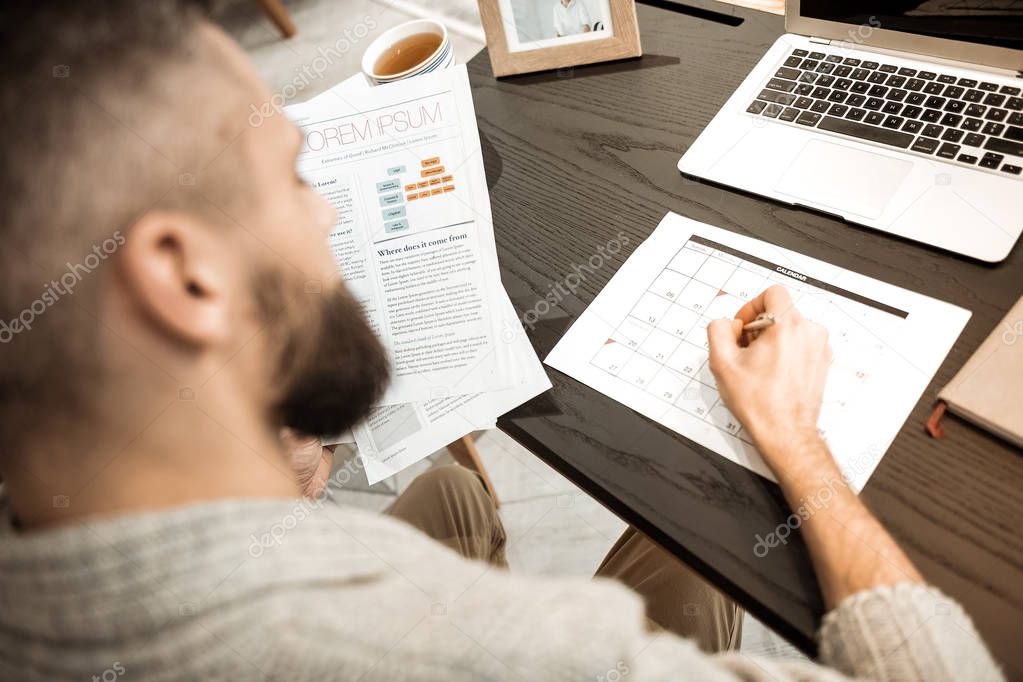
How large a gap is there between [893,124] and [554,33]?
1.55 feet

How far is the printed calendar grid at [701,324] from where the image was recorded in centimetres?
63

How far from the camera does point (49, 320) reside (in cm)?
41

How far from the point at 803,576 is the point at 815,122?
537 mm

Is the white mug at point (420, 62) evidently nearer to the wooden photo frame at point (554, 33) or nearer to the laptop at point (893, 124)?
the wooden photo frame at point (554, 33)

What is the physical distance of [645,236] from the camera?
0.77m

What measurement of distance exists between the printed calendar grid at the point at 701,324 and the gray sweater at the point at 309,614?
0.23 m

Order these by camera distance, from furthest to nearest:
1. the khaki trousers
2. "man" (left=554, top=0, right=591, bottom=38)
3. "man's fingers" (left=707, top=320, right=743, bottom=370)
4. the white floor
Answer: the white floor
"man" (left=554, top=0, right=591, bottom=38)
the khaki trousers
"man's fingers" (left=707, top=320, right=743, bottom=370)

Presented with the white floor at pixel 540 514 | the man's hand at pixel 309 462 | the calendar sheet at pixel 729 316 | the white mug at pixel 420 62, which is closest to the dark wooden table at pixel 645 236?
the calendar sheet at pixel 729 316

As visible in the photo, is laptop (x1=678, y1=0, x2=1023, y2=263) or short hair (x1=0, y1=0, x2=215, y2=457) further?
laptop (x1=678, y1=0, x2=1023, y2=263)

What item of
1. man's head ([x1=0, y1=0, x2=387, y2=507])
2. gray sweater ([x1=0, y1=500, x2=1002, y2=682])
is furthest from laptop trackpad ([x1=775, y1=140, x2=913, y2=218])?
man's head ([x1=0, y1=0, x2=387, y2=507])

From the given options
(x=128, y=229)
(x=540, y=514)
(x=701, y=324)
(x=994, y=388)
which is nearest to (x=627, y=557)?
(x=701, y=324)

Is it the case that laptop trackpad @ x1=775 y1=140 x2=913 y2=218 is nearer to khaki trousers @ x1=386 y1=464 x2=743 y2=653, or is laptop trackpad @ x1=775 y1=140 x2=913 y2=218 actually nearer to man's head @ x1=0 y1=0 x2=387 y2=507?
khaki trousers @ x1=386 y1=464 x2=743 y2=653

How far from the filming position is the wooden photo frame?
35.7 inches

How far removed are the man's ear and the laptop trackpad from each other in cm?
62
